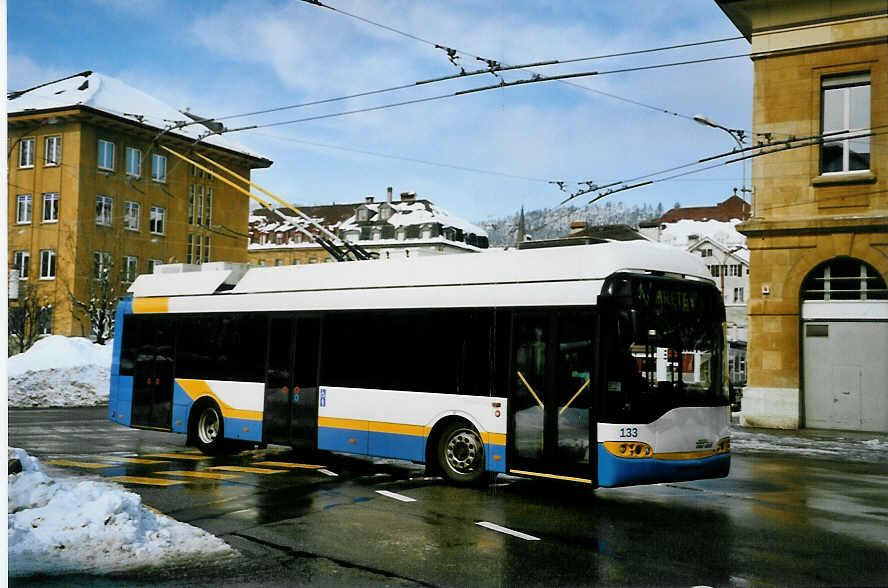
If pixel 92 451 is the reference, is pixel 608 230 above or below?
above

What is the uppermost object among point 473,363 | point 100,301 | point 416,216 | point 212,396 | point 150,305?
point 416,216

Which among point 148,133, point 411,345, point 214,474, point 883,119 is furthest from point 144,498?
point 883,119

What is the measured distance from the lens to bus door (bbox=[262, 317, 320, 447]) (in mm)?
12898

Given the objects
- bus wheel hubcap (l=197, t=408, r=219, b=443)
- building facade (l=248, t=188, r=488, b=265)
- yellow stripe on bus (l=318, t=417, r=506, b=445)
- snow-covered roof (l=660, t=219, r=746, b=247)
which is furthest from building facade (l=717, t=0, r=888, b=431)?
bus wheel hubcap (l=197, t=408, r=219, b=443)

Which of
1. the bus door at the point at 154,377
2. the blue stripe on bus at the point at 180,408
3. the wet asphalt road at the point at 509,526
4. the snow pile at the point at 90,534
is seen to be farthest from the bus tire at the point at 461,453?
the bus door at the point at 154,377

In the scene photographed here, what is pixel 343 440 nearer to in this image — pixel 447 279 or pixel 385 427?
pixel 385 427

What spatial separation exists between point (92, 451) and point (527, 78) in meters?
8.69

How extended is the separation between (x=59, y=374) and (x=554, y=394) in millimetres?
20841

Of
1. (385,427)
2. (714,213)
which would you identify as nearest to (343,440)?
(385,427)

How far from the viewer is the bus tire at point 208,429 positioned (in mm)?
14219

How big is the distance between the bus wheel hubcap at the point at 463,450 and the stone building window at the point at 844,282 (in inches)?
182

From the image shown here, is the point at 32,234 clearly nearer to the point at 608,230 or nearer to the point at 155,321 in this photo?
the point at 155,321

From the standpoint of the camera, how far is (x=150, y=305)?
15.8m

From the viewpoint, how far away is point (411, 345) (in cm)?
1182
